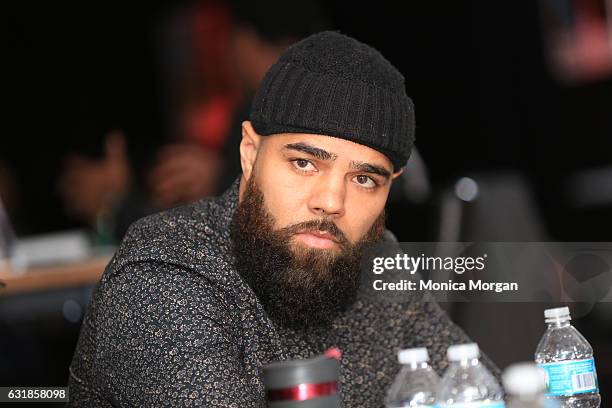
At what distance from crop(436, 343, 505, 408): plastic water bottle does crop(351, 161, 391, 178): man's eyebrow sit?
47 cm

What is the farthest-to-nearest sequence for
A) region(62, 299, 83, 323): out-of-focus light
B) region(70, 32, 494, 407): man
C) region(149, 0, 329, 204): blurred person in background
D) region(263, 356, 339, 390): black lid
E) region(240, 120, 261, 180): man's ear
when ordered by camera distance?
region(62, 299, 83, 323): out-of-focus light, region(149, 0, 329, 204): blurred person in background, region(240, 120, 261, 180): man's ear, region(70, 32, 494, 407): man, region(263, 356, 339, 390): black lid

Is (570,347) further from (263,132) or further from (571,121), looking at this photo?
(571,121)

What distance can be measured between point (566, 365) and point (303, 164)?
2.17 feet

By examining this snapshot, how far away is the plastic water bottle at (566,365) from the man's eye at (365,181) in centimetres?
45

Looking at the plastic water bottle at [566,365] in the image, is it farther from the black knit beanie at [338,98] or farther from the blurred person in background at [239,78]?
the blurred person in background at [239,78]

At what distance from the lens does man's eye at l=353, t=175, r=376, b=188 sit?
2.04 m

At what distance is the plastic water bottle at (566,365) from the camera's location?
1763 millimetres

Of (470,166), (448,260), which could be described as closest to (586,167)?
(470,166)

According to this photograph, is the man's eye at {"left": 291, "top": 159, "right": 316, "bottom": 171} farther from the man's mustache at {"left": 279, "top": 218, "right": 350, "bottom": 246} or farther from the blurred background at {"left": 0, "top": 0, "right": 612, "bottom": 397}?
the blurred background at {"left": 0, "top": 0, "right": 612, "bottom": 397}

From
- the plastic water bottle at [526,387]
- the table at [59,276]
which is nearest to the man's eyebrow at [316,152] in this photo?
the plastic water bottle at [526,387]

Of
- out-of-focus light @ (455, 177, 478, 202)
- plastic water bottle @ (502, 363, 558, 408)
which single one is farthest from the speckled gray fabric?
out-of-focus light @ (455, 177, 478, 202)

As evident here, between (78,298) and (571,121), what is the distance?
2968mm

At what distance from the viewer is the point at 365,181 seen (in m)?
2.06

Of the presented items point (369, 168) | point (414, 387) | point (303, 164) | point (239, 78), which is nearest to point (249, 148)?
point (303, 164)
